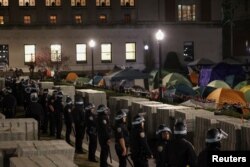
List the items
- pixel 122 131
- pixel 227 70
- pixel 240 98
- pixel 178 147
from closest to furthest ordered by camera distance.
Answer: pixel 178 147 < pixel 122 131 < pixel 240 98 < pixel 227 70

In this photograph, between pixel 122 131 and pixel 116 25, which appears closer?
pixel 122 131

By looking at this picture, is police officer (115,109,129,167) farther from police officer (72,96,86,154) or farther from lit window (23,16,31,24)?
lit window (23,16,31,24)

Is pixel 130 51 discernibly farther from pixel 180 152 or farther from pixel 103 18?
pixel 180 152

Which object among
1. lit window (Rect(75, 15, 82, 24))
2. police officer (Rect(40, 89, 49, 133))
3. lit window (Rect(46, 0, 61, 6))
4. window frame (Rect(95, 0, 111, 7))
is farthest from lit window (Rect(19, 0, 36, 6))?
police officer (Rect(40, 89, 49, 133))

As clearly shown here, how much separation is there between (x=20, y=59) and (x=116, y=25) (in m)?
11.9

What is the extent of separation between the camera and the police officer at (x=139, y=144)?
570 inches

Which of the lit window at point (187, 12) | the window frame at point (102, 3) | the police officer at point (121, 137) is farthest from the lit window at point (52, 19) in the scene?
the police officer at point (121, 137)

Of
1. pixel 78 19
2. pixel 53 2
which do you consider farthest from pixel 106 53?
pixel 53 2

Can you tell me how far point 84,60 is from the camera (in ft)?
226

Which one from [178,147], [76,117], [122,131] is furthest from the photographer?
[76,117]

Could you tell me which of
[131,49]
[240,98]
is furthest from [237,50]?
[240,98]

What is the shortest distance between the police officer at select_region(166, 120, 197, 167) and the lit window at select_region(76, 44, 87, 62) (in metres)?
58.1

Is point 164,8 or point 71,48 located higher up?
point 164,8

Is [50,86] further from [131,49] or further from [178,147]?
[131,49]
